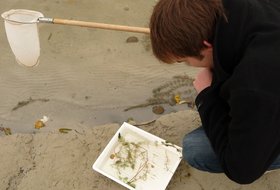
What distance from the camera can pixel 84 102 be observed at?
224cm

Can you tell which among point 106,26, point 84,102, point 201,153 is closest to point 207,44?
point 201,153

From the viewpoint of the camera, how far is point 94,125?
83.6 inches

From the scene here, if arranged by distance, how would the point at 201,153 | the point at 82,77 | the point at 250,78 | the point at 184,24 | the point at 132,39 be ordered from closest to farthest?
1. the point at 250,78
2. the point at 184,24
3. the point at 201,153
4. the point at 82,77
5. the point at 132,39

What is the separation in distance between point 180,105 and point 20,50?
99 cm

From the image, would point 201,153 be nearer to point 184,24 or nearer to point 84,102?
point 184,24

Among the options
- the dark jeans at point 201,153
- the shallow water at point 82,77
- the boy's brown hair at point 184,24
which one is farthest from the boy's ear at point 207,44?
the shallow water at point 82,77

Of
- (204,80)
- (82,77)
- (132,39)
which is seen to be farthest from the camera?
(132,39)

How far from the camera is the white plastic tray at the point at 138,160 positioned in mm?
1827

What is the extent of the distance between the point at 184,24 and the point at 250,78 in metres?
0.28

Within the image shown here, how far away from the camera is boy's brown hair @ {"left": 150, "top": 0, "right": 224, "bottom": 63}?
117cm

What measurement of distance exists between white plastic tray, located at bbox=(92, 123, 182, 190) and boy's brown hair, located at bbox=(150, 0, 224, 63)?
80 centimetres

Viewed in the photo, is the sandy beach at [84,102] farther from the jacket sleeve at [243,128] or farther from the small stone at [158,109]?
the jacket sleeve at [243,128]

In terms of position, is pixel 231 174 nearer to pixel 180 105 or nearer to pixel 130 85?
pixel 180 105

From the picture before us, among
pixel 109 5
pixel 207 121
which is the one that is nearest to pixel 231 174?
pixel 207 121
